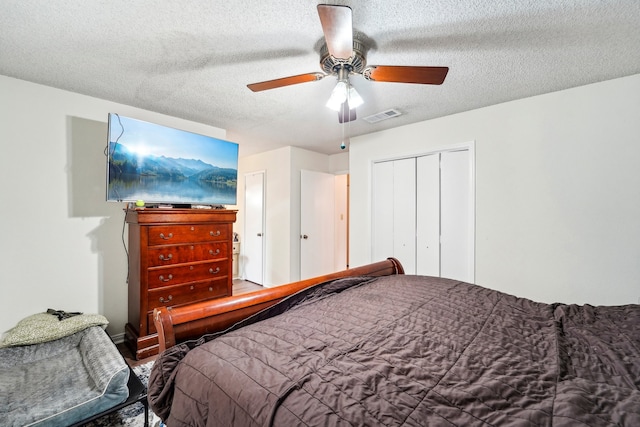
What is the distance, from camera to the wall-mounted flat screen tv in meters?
2.41

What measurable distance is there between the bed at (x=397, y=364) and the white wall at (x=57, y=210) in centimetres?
217

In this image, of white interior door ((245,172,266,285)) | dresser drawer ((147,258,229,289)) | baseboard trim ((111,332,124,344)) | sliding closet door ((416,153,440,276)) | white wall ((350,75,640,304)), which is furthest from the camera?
white interior door ((245,172,266,285))

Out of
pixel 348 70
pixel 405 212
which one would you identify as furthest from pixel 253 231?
pixel 348 70

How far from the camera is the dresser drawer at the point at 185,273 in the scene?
8.41ft

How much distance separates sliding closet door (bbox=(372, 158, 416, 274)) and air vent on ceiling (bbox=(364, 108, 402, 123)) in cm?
65

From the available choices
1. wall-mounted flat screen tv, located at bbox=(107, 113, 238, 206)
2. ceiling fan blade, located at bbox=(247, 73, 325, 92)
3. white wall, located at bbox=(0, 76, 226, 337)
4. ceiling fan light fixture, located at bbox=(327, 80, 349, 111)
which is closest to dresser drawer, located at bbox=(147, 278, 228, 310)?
white wall, located at bbox=(0, 76, 226, 337)

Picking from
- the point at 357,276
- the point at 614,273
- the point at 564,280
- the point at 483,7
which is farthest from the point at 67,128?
the point at 614,273

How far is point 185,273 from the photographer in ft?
9.07

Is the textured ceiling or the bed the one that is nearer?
the bed

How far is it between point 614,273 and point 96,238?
4.80 metres

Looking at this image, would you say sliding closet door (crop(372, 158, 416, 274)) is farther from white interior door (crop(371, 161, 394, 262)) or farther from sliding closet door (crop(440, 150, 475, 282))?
sliding closet door (crop(440, 150, 475, 282))

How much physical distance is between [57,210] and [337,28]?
9.63 ft

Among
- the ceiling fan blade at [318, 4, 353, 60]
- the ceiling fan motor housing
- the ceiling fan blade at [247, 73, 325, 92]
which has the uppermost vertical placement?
the ceiling fan motor housing

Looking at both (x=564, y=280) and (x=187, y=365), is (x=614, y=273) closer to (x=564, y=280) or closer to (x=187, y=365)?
(x=564, y=280)
